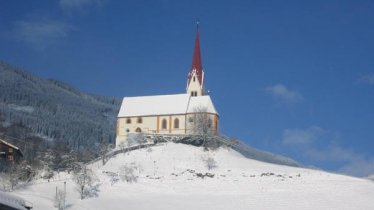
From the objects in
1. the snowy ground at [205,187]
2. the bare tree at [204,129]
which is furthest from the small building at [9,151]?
the bare tree at [204,129]

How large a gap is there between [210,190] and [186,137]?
20.5m

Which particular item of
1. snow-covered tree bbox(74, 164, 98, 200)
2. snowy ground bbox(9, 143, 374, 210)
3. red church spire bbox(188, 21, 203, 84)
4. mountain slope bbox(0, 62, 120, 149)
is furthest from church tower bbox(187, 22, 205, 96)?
mountain slope bbox(0, 62, 120, 149)

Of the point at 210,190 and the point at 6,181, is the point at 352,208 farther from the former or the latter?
the point at 6,181

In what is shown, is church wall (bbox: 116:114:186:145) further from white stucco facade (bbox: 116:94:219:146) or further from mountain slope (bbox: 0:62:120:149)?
mountain slope (bbox: 0:62:120:149)

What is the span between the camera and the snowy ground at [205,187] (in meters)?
52.3

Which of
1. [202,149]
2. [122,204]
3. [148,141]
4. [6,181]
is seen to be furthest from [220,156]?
[6,181]

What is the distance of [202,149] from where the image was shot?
75.2 meters

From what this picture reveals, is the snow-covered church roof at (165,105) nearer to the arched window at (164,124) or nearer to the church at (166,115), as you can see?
the church at (166,115)

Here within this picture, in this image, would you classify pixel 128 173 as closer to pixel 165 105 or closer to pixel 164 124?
pixel 164 124

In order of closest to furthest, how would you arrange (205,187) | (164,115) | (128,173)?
1. (205,187)
2. (128,173)
3. (164,115)

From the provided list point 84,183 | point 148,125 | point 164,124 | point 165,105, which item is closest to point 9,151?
point 84,183

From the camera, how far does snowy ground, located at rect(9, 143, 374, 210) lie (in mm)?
52312

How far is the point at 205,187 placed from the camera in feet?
196

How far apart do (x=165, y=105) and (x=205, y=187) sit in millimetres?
27777
